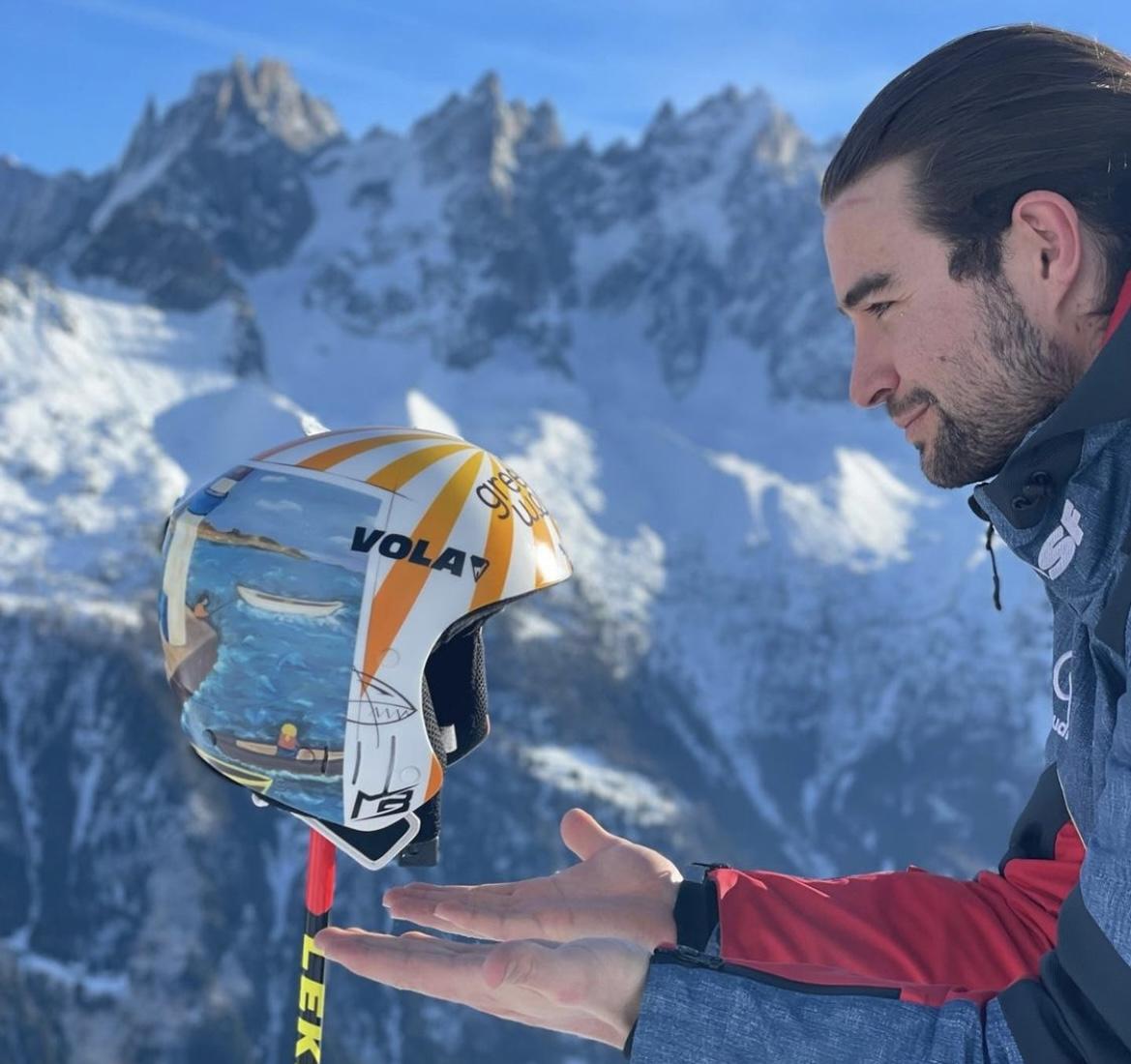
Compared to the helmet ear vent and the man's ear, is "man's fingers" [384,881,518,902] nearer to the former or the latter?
the helmet ear vent

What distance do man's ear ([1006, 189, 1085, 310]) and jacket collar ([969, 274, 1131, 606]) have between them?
0.50 ft

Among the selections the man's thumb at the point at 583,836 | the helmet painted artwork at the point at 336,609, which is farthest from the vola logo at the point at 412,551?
the man's thumb at the point at 583,836

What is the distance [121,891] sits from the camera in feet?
590

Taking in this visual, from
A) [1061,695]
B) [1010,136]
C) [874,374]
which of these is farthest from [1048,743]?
[1010,136]

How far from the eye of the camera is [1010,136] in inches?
150

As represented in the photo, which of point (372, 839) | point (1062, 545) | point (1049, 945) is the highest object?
point (1062, 545)

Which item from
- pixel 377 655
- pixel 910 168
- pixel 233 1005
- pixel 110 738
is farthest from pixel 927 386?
pixel 110 738

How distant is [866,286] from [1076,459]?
→ 0.89 meters

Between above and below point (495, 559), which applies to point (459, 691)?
below

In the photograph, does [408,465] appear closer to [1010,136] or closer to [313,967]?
[313,967]

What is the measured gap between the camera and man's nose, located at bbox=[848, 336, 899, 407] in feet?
13.8

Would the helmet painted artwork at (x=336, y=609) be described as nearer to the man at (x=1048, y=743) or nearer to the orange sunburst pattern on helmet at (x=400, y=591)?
the orange sunburst pattern on helmet at (x=400, y=591)

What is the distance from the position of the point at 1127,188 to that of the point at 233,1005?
185790 millimetres

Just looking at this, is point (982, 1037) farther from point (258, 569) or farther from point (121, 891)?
point (121, 891)
